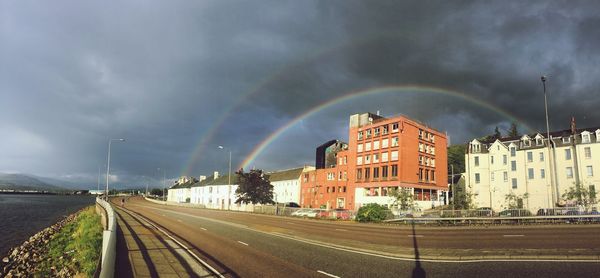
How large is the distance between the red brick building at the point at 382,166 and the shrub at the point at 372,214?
21714 millimetres

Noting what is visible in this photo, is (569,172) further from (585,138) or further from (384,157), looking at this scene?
(384,157)

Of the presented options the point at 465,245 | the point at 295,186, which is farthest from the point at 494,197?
the point at 465,245

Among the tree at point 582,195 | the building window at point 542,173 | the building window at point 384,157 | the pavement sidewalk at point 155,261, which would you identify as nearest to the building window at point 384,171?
the building window at point 384,157

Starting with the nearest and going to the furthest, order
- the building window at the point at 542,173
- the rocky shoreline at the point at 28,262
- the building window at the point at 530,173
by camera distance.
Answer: the rocky shoreline at the point at 28,262 < the building window at the point at 542,173 < the building window at the point at 530,173

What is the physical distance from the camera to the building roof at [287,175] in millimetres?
108125

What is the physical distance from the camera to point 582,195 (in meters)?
62.2

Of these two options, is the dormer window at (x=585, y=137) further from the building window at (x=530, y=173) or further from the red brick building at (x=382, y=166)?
the red brick building at (x=382, y=166)

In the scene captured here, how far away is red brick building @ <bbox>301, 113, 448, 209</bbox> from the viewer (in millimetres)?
77438

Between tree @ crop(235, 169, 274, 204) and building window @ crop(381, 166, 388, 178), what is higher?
building window @ crop(381, 166, 388, 178)

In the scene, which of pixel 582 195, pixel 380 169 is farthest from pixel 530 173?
pixel 380 169

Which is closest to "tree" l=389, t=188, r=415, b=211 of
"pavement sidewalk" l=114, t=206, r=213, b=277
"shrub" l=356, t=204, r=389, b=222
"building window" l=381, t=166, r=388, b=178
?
"shrub" l=356, t=204, r=389, b=222

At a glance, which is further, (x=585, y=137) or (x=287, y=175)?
(x=287, y=175)

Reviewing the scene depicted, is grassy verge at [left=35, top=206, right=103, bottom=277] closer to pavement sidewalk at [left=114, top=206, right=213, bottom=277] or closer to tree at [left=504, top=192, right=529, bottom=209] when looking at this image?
pavement sidewalk at [left=114, top=206, right=213, bottom=277]

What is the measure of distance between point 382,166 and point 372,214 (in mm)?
33569
